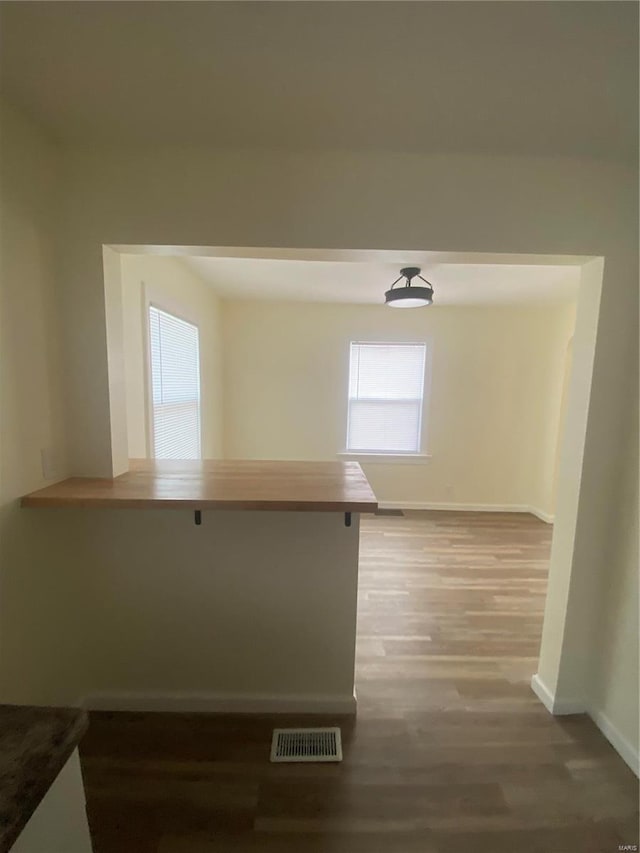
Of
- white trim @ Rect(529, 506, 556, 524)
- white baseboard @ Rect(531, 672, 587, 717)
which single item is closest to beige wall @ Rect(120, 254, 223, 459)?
white baseboard @ Rect(531, 672, 587, 717)

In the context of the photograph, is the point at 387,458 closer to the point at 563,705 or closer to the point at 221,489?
the point at 563,705

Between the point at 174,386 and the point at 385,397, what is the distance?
8.85 feet

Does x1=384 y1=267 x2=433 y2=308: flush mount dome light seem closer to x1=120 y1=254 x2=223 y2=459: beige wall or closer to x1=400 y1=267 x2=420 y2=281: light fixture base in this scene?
x1=400 y1=267 x2=420 y2=281: light fixture base

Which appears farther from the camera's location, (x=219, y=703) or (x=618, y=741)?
(x=219, y=703)

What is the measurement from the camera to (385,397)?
472cm

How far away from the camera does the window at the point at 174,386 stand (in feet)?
8.43

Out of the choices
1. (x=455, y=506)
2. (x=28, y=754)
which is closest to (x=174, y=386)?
(x=28, y=754)

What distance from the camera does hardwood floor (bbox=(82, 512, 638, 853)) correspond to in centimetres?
130

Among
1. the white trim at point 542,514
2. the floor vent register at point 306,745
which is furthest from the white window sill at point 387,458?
the floor vent register at point 306,745

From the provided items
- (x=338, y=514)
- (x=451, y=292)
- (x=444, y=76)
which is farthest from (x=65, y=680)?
(x=451, y=292)

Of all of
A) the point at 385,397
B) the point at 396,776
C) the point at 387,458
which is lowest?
the point at 396,776

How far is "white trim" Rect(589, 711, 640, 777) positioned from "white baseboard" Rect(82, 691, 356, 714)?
1.17m

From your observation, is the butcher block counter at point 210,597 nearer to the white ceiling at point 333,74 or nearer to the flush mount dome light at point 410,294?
the white ceiling at point 333,74

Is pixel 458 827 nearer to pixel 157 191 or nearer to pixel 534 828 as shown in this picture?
pixel 534 828
